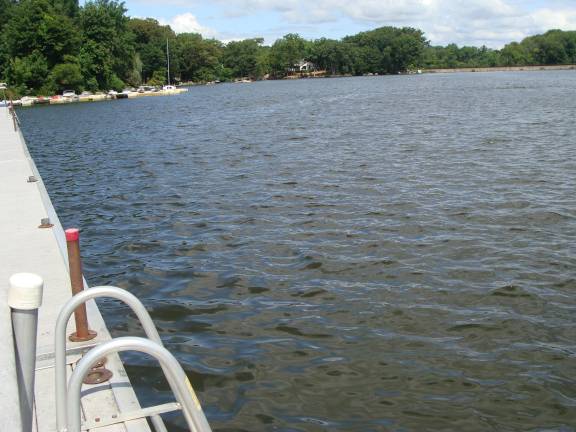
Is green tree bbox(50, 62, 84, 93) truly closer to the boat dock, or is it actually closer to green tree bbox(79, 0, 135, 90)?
green tree bbox(79, 0, 135, 90)

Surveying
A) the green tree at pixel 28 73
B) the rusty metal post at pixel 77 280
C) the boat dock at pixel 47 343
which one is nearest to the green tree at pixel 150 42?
the green tree at pixel 28 73

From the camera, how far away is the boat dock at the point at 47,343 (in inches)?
104

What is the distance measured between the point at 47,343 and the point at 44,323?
1.46ft

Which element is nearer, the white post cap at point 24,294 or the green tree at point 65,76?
the white post cap at point 24,294

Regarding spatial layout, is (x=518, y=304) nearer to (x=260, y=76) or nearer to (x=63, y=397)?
(x=63, y=397)

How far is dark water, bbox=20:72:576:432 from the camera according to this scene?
6168 millimetres

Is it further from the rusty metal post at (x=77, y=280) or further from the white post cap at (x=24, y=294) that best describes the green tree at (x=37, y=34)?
the white post cap at (x=24, y=294)

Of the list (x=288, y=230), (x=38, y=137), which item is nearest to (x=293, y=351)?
(x=288, y=230)

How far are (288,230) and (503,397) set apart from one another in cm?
638

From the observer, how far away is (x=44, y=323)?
6145 millimetres

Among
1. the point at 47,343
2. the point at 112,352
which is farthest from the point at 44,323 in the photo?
the point at 112,352

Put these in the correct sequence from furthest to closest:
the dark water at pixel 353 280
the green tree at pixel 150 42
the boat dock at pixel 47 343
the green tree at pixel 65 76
A: the green tree at pixel 150 42 → the green tree at pixel 65 76 → the dark water at pixel 353 280 → the boat dock at pixel 47 343

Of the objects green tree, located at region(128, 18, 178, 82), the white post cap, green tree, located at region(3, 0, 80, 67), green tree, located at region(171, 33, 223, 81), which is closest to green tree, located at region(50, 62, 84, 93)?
green tree, located at region(3, 0, 80, 67)

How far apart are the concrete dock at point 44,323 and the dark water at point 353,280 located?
989 millimetres
